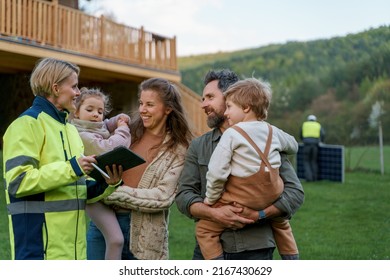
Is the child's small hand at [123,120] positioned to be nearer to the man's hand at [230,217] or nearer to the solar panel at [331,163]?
the man's hand at [230,217]

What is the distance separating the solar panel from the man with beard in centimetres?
1338

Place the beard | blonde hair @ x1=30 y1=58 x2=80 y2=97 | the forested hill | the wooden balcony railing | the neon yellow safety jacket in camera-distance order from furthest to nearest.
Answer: the forested hill < the wooden balcony railing < the beard < blonde hair @ x1=30 y1=58 x2=80 y2=97 < the neon yellow safety jacket

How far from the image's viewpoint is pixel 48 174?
3205 mm

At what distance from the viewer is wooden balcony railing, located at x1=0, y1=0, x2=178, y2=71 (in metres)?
13.5

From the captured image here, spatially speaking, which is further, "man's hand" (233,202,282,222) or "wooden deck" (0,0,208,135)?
"wooden deck" (0,0,208,135)

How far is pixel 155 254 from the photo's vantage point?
395 centimetres

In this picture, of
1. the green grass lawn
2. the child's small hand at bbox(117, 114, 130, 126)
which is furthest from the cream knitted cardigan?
the green grass lawn

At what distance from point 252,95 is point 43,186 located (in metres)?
1.09

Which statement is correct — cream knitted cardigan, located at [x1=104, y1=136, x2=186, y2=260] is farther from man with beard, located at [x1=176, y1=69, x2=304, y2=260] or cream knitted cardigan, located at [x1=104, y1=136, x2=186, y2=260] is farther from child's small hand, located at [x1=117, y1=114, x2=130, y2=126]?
child's small hand, located at [x1=117, y1=114, x2=130, y2=126]

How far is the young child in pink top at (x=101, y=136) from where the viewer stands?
387 cm

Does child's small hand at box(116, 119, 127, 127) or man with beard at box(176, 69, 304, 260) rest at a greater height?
child's small hand at box(116, 119, 127, 127)
